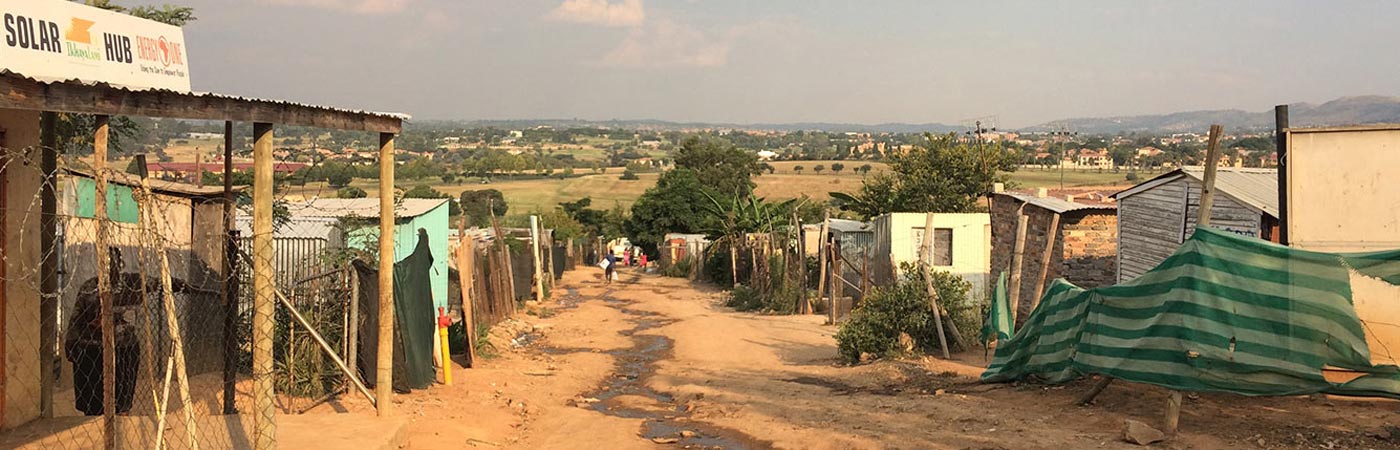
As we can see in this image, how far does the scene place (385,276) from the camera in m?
9.39

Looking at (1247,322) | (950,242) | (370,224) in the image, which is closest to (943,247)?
(950,242)

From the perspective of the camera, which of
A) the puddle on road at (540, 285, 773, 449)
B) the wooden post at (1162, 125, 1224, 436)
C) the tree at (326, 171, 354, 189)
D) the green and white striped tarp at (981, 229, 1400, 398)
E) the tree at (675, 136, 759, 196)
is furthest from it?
the tree at (675, 136, 759, 196)

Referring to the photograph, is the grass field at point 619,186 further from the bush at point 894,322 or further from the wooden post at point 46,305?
the wooden post at point 46,305

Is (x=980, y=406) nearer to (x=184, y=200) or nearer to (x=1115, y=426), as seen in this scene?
(x=1115, y=426)

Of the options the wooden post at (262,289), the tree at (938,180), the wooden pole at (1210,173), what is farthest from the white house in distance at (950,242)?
the wooden post at (262,289)

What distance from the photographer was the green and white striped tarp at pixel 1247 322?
26.1 feet

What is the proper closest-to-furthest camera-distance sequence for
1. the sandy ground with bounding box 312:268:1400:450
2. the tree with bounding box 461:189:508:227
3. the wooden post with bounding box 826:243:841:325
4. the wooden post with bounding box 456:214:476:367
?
1. the sandy ground with bounding box 312:268:1400:450
2. the wooden post with bounding box 456:214:476:367
3. the wooden post with bounding box 826:243:841:325
4. the tree with bounding box 461:189:508:227

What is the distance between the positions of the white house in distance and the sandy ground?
770cm

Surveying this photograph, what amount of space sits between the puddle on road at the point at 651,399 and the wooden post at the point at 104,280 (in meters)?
4.89

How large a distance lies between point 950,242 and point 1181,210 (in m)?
10.7

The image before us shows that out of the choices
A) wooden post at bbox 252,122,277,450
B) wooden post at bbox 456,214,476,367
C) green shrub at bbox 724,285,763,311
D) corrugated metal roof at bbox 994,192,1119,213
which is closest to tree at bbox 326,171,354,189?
wooden post at bbox 456,214,476,367

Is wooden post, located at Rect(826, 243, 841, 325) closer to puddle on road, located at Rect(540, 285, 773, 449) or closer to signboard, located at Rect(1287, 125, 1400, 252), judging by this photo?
puddle on road, located at Rect(540, 285, 773, 449)

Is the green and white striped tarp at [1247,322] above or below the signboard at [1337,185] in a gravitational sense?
below

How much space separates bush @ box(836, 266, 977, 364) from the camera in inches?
578
